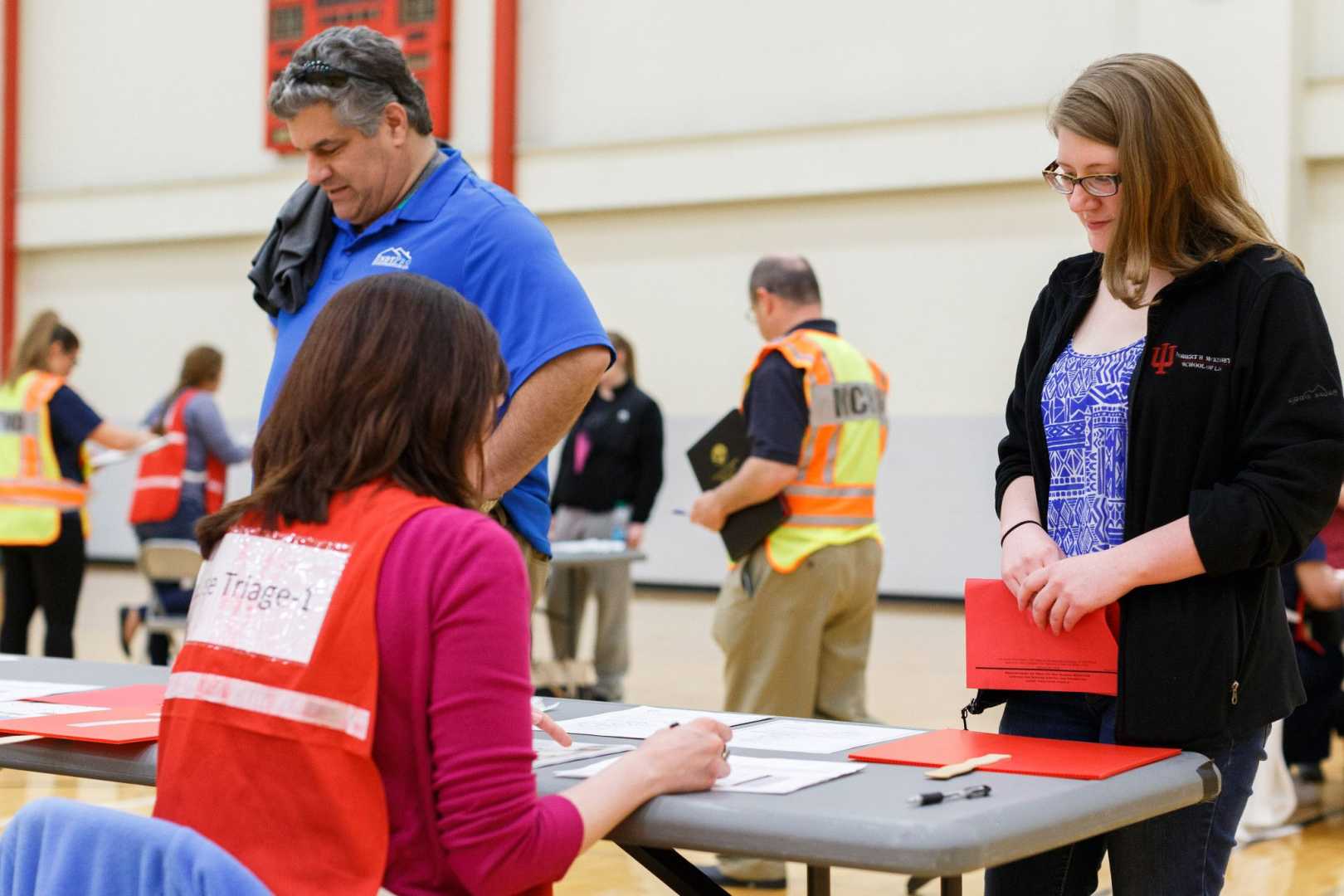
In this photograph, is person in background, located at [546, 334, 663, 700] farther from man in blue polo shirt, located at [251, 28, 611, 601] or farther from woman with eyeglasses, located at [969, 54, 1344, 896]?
woman with eyeglasses, located at [969, 54, 1344, 896]

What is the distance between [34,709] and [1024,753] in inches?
49.6

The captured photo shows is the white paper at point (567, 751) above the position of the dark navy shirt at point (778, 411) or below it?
below

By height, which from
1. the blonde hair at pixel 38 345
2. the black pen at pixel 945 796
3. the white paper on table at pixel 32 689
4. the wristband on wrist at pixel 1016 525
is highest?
the blonde hair at pixel 38 345

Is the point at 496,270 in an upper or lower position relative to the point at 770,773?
upper

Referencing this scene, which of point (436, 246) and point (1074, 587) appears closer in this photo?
point (1074, 587)

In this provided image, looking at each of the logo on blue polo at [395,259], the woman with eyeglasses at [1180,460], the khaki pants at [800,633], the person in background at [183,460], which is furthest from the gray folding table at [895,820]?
the person in background at [183,460]

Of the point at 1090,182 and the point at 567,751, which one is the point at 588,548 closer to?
the point at 567,751

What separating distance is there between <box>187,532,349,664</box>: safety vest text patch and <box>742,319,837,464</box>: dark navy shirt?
97.0 inches

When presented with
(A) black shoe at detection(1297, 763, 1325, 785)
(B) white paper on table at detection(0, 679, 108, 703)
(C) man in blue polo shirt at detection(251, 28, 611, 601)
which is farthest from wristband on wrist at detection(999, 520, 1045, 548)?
(A) black shoe at detection(1297, 763, 1325, 785)

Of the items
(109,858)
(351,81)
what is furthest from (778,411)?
(109,858)

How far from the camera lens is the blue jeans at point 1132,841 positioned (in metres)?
1.63

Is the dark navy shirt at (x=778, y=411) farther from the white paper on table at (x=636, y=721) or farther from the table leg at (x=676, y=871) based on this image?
the table leg at (x=676, y=871)

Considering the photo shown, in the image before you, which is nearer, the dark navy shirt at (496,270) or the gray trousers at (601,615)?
the dark navy shirt at (496,270)

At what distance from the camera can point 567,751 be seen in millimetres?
1688
